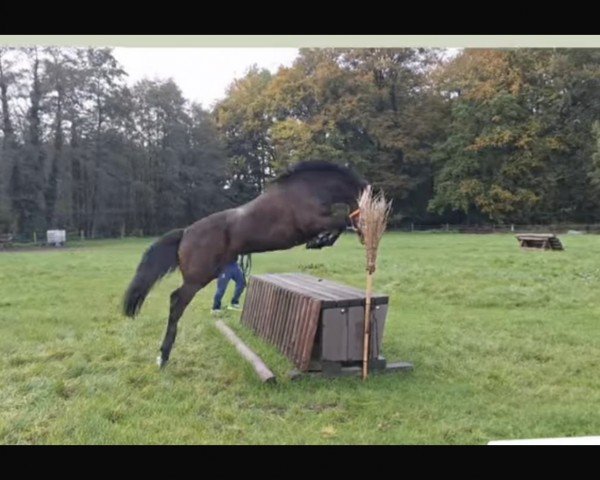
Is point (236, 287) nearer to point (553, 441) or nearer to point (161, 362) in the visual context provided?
point (161, 362)

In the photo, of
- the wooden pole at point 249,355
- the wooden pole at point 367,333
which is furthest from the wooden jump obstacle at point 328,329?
the wooden pole at point 249,355

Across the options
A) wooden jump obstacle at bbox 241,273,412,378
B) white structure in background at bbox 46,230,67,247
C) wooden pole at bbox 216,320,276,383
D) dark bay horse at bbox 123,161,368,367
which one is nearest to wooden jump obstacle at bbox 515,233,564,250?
wooden jump obstacle at bbox 241,273,412,378

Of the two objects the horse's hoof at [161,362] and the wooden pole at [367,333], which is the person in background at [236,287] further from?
the wooden pole at [367,333]

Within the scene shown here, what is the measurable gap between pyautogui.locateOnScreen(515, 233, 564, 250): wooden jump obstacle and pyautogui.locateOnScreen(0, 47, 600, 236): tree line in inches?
3.6

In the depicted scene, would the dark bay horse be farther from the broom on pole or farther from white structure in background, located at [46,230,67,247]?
white structure in background, located at [46,230,67,247]

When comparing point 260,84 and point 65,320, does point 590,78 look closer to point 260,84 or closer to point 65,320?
point 260,84

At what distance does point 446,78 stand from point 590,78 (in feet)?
2.23

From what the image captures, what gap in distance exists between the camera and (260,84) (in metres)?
2.72

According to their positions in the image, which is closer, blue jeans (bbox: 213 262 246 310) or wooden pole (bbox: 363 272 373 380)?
wooden pole (bbox: 363 272 373 380)

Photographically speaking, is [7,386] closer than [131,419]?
No

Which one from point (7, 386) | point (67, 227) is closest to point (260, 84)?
point (67, 227)

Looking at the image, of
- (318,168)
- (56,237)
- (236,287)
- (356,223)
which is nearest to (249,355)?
(236,287)

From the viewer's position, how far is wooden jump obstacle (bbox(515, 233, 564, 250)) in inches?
115

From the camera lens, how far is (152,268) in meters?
2.73
